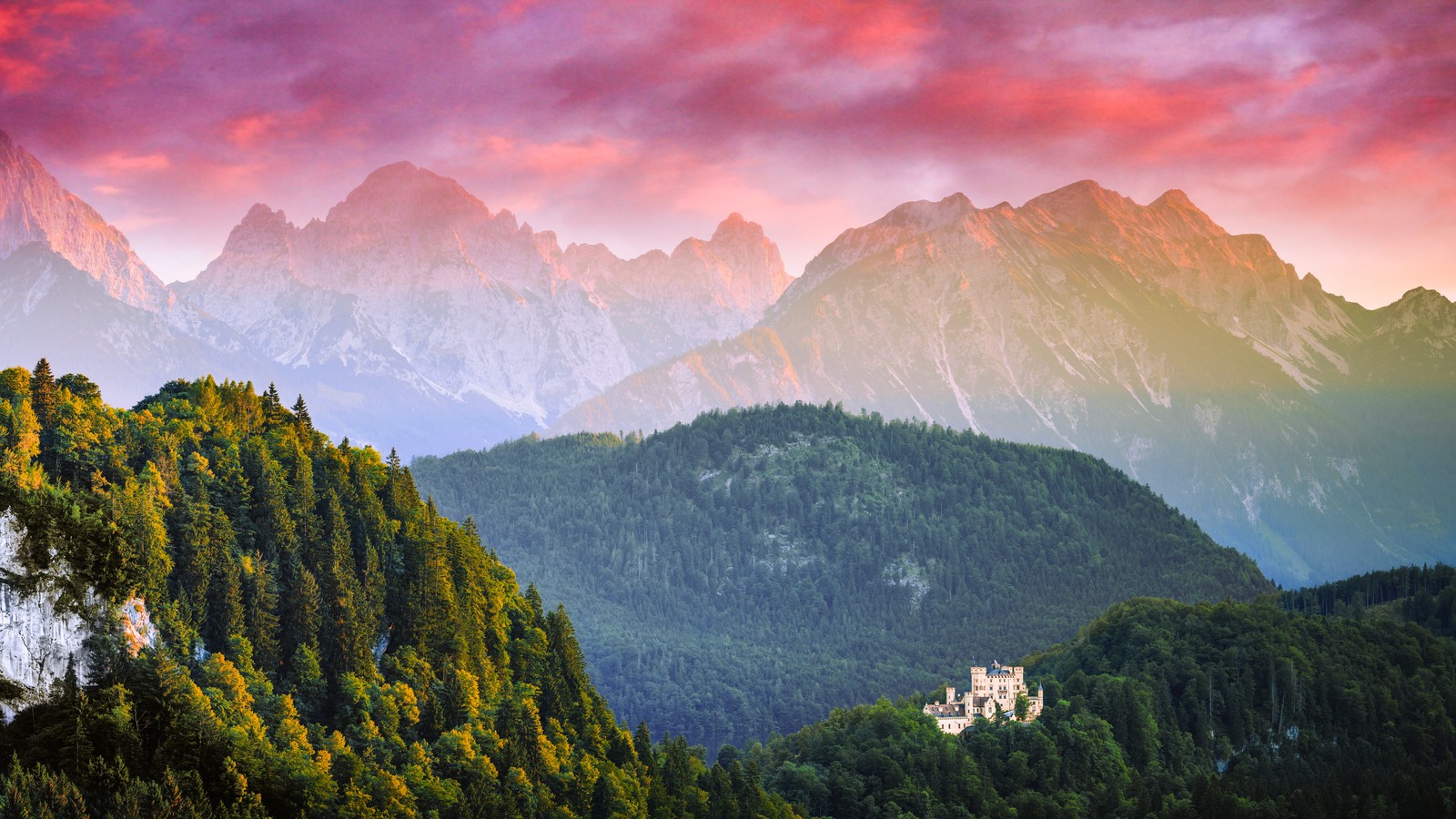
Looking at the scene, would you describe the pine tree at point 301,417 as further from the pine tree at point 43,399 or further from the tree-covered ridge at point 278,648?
the pine tree at point 43,399

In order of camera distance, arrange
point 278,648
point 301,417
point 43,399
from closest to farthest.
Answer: point 278,648, point 43,399, point 301,417

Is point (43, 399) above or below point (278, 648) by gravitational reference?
above

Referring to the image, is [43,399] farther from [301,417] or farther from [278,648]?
[301,417]

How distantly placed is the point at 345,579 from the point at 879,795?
71.9 meters

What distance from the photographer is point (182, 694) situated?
124 meters

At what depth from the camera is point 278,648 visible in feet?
463

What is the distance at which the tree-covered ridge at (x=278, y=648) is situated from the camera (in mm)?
122062

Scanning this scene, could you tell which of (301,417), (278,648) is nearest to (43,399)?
(278,648)

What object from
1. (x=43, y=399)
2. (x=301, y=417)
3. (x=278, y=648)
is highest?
(x=301, y=417)

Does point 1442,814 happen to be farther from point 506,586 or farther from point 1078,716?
point 506,586

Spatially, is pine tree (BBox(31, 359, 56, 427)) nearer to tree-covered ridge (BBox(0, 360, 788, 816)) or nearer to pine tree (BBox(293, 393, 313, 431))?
tree-covered ridge (BBox(0, 360, 788, 816))

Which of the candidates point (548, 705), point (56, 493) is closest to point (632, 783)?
point (548, 705)

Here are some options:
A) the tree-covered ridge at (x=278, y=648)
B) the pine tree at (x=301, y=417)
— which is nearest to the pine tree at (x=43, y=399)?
the tree-covered ridge at (x=278, y=648)

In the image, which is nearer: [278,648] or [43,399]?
[278,648]
